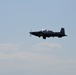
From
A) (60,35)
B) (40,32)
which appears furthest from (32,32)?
(60,35)

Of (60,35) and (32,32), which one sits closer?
(60,35)

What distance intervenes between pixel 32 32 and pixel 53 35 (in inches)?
427

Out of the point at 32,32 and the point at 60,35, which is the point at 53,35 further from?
the point at 32,32

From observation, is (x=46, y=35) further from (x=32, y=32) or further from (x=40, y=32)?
(x=32, y=32)

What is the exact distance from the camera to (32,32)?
9912 cm

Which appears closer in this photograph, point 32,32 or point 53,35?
point 53,35

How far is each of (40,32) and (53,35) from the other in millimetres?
5326

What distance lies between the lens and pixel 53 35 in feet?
302

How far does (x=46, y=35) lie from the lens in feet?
297

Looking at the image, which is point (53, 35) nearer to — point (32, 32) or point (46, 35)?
point (46, 35)

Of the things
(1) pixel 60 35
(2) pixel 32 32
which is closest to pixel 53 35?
(1) pixel 60 35

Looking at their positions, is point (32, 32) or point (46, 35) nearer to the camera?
point (46, 35)

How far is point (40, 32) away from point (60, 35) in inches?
305

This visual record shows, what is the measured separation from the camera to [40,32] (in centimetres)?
9381
